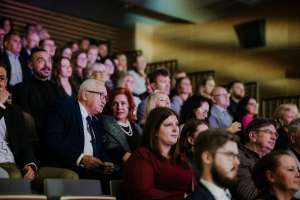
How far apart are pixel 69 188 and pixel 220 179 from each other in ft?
2.64

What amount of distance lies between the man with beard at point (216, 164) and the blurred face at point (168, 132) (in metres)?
0.54

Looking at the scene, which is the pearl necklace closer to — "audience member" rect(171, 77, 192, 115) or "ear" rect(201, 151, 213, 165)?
"ear" rect(201, 151, 213, 165)

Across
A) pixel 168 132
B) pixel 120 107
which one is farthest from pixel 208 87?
pixel 168 132

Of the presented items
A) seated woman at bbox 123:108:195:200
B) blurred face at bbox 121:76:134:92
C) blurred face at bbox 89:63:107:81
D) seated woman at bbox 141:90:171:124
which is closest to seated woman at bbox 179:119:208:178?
seated woman at bbox 123:108:195:200

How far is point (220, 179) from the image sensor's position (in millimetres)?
2777

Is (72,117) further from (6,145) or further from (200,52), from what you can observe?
(200,52)

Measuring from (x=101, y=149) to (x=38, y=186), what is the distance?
2.96 ft

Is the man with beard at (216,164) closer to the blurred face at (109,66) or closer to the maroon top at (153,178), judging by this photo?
the maroon top at (153,178)

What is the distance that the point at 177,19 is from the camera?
10398 millimetres

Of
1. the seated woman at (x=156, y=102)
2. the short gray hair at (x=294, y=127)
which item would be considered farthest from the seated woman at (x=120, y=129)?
the short gray hair at (x=294, y=127)

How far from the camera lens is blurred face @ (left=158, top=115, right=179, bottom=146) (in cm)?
339

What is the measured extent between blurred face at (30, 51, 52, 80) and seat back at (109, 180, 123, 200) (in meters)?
2.02

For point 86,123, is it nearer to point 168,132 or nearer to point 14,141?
point 14,141

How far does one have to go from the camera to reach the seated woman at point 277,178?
3186mm
